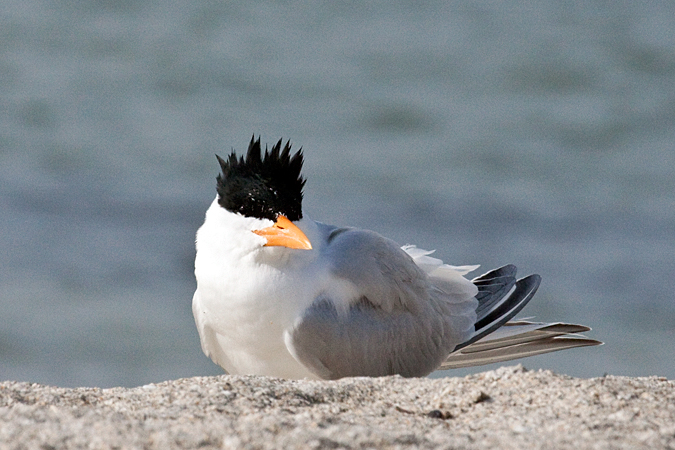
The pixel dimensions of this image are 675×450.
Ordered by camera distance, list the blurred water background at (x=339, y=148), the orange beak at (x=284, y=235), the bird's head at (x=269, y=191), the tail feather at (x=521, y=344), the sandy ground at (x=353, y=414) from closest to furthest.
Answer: the sandy ground at (x=353, y=414) → the orange beak at (x=284, y=235) → the bird's head at (x=269, y=191) → the tail feather at (x=521, y=344) → the blurred water background at (x=339, y=148)

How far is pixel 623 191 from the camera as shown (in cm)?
1008

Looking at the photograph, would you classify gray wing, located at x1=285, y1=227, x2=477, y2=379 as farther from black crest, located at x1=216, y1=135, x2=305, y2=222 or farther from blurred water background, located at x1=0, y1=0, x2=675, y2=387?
blurred water background, located at x1=0, y1=0, x2=675, y2=387

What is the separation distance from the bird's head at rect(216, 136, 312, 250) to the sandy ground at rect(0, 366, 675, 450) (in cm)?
96

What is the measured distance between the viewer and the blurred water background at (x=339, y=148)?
782 cm

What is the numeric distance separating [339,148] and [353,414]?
25.1ft

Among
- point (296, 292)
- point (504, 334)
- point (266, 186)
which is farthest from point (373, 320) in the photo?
point (504, 334)

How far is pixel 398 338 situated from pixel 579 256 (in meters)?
4.34

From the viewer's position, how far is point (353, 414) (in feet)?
9.99

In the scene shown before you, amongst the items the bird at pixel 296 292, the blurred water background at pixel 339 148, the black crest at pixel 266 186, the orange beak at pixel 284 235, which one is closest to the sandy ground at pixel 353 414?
the orange beak at pixel 284 235

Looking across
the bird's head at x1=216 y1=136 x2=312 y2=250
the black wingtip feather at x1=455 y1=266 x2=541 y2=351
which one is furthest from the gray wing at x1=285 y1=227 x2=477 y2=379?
the bird's head at x1=216 y1=136 x2=312 y2=250

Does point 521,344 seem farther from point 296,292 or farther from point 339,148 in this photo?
point 339,148

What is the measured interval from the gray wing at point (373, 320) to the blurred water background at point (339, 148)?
90.3 inches

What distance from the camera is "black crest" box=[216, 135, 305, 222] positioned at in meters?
4.33

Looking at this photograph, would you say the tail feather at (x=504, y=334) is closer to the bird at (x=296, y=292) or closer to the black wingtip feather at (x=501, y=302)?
the black wingtip feather at (x=501, y=302)
